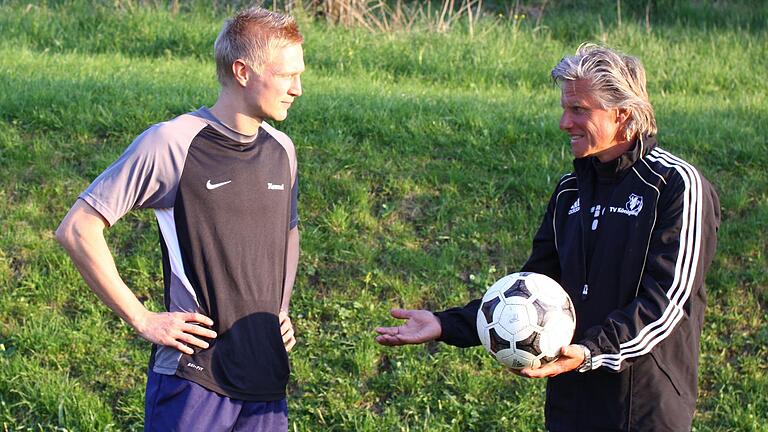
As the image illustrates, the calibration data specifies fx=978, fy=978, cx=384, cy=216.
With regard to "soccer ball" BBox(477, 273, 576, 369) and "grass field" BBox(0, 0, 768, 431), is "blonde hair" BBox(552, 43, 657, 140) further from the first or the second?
"grass field" BBox(0, 0, 768, 431)

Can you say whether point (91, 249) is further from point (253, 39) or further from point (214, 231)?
point (253, 39)

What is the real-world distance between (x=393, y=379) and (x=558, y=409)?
233cm

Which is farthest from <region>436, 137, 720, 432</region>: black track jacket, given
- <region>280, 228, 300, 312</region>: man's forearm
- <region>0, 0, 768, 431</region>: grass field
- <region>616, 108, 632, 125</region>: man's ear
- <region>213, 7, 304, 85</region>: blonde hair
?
<region>0, 0, 768, 431</region>: grass field

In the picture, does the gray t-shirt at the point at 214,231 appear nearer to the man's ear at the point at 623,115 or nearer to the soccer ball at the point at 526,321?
the soccer ball at the point at 526,321

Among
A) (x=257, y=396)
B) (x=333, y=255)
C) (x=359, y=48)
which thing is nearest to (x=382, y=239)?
(x=333, y=255)

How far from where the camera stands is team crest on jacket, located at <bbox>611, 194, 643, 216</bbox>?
3791 mm

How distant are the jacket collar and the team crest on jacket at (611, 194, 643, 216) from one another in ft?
0.47

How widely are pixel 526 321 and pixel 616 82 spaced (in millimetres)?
1012

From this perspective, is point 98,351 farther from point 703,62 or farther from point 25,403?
point 703,62

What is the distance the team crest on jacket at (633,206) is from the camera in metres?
3.79

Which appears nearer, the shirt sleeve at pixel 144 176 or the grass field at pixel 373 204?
the shirt sleeve at pixel 144 176

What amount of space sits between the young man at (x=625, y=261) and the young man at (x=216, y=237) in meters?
1.15

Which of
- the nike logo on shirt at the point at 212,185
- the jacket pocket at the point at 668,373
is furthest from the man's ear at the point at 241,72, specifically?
the jacket pocket at the point at 668,373

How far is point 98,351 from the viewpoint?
636cm
